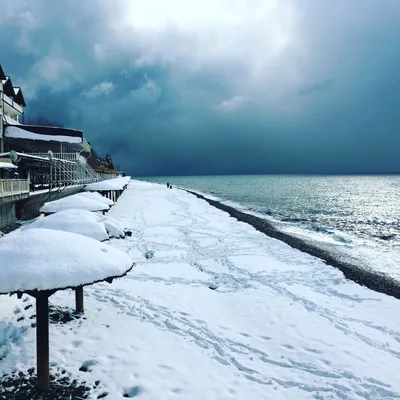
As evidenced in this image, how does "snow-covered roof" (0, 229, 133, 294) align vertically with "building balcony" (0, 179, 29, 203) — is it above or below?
below

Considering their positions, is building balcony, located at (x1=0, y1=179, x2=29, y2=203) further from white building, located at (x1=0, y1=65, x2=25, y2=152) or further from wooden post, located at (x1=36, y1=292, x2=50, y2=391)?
white building, located at (x1=0, y1=65, x2=25, y2=152)

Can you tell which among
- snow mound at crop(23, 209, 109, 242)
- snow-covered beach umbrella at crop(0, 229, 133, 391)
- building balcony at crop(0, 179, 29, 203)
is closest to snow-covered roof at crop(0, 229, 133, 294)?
snow-covered beach umbrella at crop(0, 229, 133, 391)

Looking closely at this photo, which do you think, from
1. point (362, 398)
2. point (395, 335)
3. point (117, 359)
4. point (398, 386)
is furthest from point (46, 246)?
point (395, 335)

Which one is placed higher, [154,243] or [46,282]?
[46,282]

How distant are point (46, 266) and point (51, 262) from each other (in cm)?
9

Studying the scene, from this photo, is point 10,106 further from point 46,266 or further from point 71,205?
point 46,266

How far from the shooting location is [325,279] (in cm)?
1210

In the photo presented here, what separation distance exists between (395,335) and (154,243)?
11201 mm

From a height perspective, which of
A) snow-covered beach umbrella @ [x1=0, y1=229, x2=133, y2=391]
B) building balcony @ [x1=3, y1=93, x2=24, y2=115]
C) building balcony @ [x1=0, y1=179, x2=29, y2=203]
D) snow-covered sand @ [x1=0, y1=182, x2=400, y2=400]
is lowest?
snow-covered sand @ [x1=0, y1=182, x2=400, y2=400]

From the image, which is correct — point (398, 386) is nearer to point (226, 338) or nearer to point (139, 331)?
point (226, 338)

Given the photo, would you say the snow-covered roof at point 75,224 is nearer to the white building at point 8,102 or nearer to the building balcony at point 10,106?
the white building at point 8,102

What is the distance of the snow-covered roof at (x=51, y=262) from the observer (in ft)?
13.2

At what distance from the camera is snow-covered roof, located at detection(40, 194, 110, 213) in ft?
38.4

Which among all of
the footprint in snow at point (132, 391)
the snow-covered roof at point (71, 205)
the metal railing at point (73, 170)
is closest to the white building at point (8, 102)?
the metal railing at point (73, 170)
